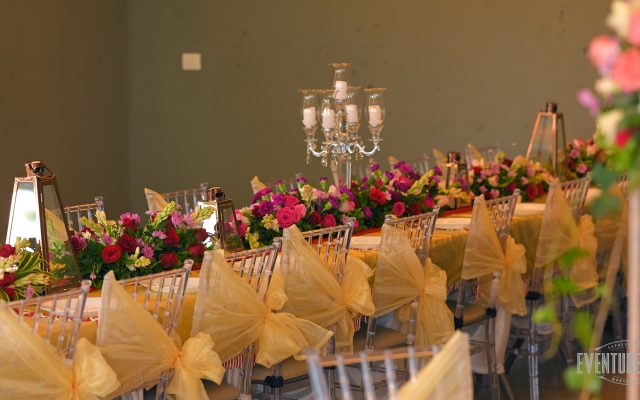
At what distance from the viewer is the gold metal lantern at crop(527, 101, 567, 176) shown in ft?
19.5

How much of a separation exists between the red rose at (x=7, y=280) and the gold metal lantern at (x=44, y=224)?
0.23 metres

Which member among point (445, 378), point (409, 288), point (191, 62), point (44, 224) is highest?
point (191, 62)

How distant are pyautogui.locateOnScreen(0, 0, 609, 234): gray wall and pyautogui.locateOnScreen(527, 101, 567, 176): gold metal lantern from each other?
62.6 inches

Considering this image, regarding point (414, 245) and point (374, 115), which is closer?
point (414, 245)

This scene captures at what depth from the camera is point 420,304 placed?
3971 millimetres

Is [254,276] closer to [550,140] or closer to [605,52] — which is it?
[605,52]

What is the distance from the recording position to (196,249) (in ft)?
11.6

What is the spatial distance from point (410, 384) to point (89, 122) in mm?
6200

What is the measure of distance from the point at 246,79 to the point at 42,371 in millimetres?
5883

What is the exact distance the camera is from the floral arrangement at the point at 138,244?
331 cm

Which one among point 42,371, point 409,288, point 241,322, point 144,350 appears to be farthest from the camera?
point 409,288

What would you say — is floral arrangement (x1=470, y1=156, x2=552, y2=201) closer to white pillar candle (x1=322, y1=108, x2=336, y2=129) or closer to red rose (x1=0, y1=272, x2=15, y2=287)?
white pillar candle (x1=322, y1=108, x2=336, y2=129)

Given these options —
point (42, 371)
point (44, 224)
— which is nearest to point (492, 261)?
point (44, 224)

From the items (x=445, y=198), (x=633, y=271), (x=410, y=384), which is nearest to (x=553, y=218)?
(x=445, y=198)
